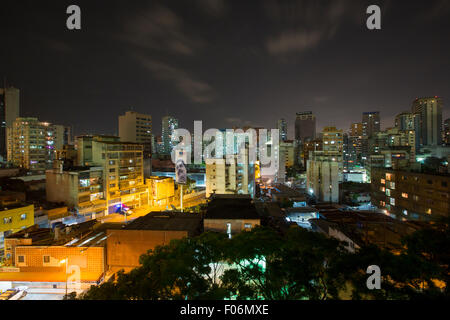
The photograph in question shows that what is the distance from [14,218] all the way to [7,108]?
50176mm

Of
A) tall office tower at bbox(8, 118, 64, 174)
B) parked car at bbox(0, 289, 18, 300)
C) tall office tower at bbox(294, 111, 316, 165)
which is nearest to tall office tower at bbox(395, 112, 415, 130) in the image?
tall office tower at bbox(294, 111, 316, 165)

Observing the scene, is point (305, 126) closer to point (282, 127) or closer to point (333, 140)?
point (282, 127)

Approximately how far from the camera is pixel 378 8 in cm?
712

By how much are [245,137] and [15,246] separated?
56197 mm

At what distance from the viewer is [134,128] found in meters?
45.3

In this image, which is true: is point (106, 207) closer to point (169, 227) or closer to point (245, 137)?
point (169, 227)

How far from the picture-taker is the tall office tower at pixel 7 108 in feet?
164

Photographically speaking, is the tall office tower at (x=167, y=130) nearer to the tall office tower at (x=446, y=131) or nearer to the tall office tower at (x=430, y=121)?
the tall office tower at (x=430, y=121)

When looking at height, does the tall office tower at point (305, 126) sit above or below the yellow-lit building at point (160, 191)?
above

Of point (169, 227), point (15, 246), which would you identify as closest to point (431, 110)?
point (169, 227)

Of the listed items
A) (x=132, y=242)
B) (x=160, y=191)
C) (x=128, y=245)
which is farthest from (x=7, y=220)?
(x=160, y=191)

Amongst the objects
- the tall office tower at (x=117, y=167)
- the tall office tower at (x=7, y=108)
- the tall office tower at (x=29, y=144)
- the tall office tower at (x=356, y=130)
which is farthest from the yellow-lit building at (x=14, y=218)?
the tall office tower at (x=356, y=130)

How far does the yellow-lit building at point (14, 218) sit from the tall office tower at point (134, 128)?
28863 millimetres

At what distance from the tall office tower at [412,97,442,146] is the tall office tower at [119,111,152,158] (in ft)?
278
